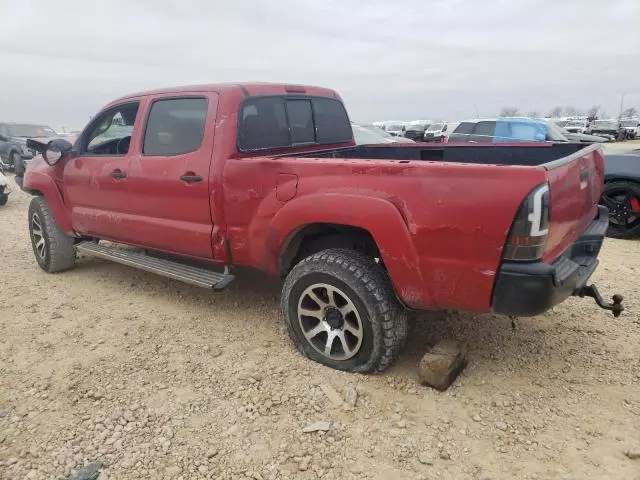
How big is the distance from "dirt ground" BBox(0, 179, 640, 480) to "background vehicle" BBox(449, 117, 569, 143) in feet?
25.4

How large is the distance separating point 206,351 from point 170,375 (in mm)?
362

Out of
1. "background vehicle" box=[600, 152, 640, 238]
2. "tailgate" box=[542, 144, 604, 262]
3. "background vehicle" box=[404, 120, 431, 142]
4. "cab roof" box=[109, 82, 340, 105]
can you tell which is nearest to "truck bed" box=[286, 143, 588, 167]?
"tailgate" box=[542, 144, 604, 262]

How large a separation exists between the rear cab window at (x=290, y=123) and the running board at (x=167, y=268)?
3.23ft

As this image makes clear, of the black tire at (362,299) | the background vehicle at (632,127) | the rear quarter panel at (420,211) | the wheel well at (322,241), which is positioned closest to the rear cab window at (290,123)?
the rear quarter panel at (420,211)

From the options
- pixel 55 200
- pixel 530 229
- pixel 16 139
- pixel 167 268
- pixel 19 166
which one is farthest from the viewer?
pixel 16 139

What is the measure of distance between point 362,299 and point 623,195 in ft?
17.3

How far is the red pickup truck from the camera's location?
245 cm

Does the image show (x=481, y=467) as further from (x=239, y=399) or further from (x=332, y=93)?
(x=332, y=93)

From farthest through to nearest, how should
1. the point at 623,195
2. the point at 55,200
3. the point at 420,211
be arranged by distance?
the point at 623,195 < the point at 55,200 < the point at 420,211

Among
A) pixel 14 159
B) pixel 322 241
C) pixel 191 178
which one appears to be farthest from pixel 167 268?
pixel 14 159

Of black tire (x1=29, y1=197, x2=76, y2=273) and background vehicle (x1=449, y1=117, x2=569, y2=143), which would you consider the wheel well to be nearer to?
black tire (x1=29, y1=197, x2=76, y2=273)

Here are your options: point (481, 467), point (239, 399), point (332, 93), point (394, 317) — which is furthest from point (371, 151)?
point (481, 467)

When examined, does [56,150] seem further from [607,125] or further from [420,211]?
[607,125]

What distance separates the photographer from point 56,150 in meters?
4.83
